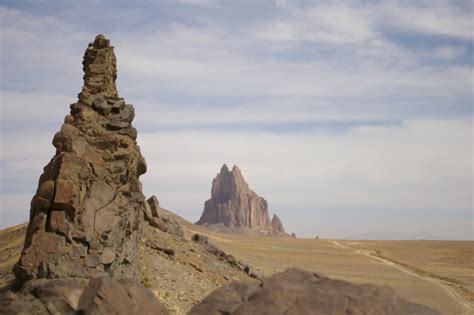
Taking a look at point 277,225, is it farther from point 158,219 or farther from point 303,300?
point 303,300

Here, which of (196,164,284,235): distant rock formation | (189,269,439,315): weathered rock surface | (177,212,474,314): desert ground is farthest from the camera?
(196,164,284,235): distant rock formation

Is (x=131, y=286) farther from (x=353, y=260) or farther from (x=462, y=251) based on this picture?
(x=462, y=251)

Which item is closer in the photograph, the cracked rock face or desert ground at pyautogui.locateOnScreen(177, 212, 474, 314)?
the cracked rock face

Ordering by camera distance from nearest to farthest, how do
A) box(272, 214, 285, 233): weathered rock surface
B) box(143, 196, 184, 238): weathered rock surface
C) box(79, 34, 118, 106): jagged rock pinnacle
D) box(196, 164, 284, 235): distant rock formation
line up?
box(79, 34, 118, 106): jagged rock pinnacle → box(143, 196, 184, 238): weathered rock surface → box(196, 164, 284, 235): distant rock formation → box(272, 214, 285, 233): weathered rock surface

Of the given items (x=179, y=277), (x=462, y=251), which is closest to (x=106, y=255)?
(x=179, y=277)

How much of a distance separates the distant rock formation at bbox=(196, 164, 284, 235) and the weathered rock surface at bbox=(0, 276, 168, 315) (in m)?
162

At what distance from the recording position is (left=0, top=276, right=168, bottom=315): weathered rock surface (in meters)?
9.42

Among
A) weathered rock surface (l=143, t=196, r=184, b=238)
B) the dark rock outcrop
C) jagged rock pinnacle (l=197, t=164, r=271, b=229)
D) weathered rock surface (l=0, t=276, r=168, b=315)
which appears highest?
jagged rock pinnacle (l=197, t=164, r=271, b=229)

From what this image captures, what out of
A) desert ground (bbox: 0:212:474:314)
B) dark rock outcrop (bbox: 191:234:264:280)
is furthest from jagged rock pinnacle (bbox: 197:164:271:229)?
dark rock outcrop (bbox: 191:234:264:280)

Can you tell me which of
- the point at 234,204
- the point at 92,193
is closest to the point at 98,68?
the point at 92,193

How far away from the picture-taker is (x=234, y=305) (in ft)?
30.3

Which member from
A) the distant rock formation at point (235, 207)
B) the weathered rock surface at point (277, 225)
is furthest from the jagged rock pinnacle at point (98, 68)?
the weathered rock surface at point (277, 225)

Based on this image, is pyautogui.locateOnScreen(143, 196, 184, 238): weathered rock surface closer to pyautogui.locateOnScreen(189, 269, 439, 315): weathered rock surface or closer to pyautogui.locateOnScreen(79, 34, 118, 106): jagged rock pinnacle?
pyautogui.locateOnScreen(79, 34, 118, 106): jagged rock pinnacle

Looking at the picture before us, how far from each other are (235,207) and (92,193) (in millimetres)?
160732
